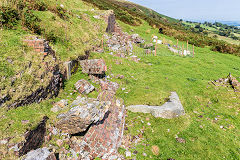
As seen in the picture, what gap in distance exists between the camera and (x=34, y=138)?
4.44m

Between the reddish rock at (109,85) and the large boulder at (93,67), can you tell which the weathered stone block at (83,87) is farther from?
the large boulder at (93,67)

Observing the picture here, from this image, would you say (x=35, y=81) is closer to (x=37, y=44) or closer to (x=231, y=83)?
(x=37, y=44)

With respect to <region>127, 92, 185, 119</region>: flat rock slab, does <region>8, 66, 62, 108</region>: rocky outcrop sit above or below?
above

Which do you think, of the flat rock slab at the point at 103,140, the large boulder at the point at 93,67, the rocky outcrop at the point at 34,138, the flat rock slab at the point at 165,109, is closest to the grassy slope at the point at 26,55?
the large boulder at the point at 93,67

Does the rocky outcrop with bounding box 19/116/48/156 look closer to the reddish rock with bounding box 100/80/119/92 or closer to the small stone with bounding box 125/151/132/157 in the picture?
the small stone with bounding box 125/151/132/157

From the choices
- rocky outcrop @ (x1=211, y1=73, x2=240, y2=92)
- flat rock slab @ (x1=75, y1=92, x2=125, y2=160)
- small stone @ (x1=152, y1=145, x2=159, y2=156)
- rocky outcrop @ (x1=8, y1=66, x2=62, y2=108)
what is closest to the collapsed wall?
rocky outcrop @ (x1=8, y1=66, x2=62, y2=108)

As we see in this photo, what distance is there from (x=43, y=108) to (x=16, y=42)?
11.8 feet

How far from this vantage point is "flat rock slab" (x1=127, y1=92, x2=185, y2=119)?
784 centimetres

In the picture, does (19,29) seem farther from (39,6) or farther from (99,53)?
(99,53)

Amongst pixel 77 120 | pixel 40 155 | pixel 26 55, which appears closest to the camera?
pixel 40 155

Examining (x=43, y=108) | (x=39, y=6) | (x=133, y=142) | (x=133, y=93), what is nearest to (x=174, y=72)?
(x=133, y=93)

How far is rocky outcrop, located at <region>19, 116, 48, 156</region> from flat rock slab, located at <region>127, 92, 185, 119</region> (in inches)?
190

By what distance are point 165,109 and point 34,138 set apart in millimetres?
6213

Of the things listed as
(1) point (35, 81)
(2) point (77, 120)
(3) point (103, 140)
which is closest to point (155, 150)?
(3) point (103, 140)
